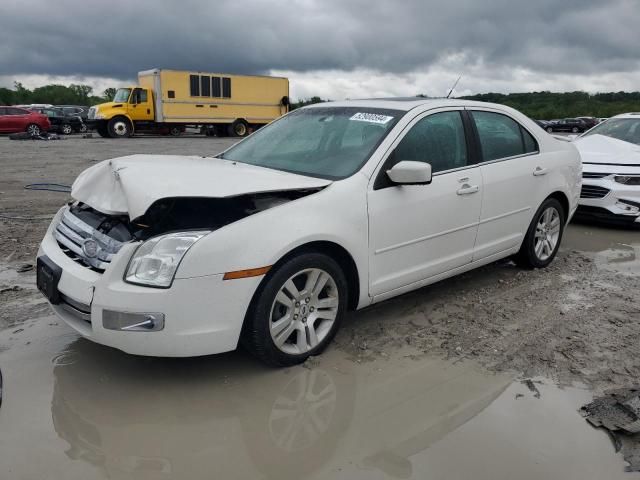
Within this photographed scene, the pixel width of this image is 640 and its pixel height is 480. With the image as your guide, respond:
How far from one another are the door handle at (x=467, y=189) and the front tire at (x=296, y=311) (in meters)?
1.32

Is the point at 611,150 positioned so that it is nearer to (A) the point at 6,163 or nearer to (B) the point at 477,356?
(B) the point at 477,356

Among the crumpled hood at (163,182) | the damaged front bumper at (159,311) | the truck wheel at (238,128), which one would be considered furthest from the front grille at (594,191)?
the truck wheel at (238,128)

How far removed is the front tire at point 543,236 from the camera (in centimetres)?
520

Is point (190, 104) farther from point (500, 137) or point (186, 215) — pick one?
point (186, 215)

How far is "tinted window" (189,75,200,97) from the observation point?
90.5 feet

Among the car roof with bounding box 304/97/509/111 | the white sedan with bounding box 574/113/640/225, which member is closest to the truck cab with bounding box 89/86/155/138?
the white sedan with bounding box 574/113/640/225

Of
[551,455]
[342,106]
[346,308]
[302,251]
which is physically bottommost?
[551,455]

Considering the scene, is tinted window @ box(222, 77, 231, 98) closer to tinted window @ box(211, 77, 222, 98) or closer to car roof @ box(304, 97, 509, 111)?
tinted window @ box(211, 77, 222, 98)

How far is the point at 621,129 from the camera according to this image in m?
8.44

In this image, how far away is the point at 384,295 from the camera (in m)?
3.85

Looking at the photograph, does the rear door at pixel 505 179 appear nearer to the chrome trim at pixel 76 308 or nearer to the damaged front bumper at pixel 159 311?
the damaged front bumper at pixel 159 311

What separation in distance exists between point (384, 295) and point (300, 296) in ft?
2.48

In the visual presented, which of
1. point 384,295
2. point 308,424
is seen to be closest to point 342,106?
point 384,295

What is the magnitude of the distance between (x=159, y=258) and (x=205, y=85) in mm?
26908
